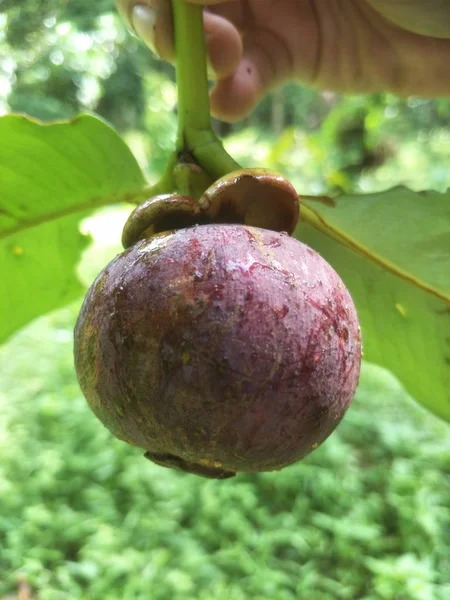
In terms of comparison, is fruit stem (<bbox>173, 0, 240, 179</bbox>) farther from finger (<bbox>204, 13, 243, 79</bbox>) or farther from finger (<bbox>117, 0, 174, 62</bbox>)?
finger (<bbox>204, 13, 243, 79</bbox>)

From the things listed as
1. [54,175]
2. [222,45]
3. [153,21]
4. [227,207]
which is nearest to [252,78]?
[222,45]

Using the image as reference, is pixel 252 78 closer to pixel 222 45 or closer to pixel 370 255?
pixel 222 45

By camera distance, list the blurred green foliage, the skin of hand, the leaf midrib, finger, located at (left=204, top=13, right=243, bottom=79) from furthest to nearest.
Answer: the blurred green foliage
the skin of hand
finger, located at (left=204, top=13, right=243, bottom=79)
the leaf midrib

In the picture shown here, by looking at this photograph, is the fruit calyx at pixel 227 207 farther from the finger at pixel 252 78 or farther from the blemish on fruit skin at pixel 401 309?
the finger at pixel 252 78

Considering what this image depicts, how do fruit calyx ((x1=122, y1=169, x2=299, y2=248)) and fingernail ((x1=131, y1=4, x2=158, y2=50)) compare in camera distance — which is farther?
fingernail ((x1=131, y1=4, x2=158, y2=50))

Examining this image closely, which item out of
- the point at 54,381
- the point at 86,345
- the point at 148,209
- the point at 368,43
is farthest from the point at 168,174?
the point at 54,381

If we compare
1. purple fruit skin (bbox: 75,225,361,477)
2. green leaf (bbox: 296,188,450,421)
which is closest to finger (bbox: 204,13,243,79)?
green leaf (bbox: 296,188,450,421)

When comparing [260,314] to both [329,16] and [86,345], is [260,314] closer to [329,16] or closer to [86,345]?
[86,345]
